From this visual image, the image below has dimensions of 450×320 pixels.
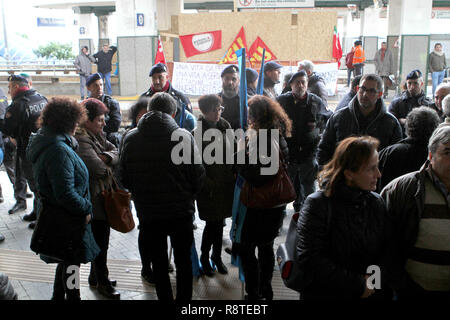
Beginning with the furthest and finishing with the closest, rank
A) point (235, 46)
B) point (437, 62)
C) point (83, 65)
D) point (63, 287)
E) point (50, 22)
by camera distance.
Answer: point (50, 22), point (83, 65), point (437, 62), point (235, 46), point (63, 287)

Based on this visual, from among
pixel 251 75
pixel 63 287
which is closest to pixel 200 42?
pixel 251 75

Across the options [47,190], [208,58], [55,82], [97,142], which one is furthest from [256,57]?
[55,82]

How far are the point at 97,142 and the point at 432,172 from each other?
2.67m

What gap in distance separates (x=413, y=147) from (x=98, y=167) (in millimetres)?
2535

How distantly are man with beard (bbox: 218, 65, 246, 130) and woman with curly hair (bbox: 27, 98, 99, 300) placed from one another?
212 centimetres

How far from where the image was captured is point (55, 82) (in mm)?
17703

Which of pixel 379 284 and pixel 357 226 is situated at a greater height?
pixel 357 226

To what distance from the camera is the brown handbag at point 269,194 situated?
3293 mm

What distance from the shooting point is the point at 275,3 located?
1216 cm

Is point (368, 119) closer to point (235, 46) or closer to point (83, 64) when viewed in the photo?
point (235, 46)

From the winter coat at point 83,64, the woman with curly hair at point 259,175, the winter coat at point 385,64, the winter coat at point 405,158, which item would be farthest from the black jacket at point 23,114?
the winter coat at point 385,64
